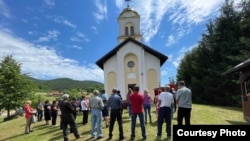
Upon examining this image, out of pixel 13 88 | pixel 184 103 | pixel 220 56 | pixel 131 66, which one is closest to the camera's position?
pixel 184 103

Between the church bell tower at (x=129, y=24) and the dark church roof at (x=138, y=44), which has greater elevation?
Answer: the church bell tower at (x=129, y=24)

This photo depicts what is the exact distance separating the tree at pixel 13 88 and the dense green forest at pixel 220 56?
2143 cm

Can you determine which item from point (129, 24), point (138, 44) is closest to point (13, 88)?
point (129, 24)

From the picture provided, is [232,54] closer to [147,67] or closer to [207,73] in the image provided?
[207,73]

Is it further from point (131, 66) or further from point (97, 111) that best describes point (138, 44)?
point (97, 111)

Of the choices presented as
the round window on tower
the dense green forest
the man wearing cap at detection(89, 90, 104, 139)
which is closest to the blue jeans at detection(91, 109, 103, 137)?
the man wearing cap at detection(89, 90, 104, 139)

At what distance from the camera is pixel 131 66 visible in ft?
119

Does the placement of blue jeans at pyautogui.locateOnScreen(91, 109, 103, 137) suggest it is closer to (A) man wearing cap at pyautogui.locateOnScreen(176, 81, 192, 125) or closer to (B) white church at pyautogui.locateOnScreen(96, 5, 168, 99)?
(A) man wearing cap at pyautogui.locateOnScreen(176, 81, 192, 125)

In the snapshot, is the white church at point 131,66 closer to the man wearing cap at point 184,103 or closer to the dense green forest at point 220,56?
the dense green forest at point 220,56

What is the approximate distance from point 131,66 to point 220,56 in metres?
10.4

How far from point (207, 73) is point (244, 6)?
336 inches

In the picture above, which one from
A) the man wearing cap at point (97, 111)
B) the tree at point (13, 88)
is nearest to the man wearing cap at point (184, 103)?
the man wearing cap at point (97, 111)

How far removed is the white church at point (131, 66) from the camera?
116ft

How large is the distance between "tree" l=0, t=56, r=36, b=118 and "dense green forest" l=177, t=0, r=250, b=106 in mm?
21430
